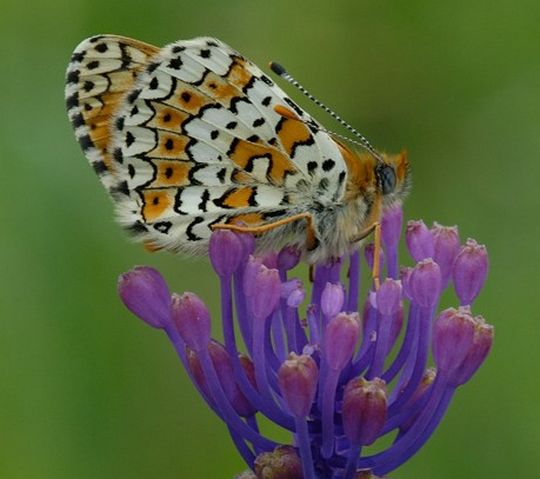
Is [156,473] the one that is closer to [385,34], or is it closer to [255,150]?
[255,150]

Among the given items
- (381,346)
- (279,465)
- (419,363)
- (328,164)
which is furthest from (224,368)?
(328,164)

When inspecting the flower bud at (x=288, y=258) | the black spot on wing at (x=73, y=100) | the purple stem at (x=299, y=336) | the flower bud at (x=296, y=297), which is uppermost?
the black spot on wing at (x=73, y=100)

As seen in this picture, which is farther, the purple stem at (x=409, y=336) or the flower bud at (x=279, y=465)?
the purple stem at (x=409, y=336)

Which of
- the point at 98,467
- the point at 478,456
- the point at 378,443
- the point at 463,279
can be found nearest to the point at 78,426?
the point at 98,467

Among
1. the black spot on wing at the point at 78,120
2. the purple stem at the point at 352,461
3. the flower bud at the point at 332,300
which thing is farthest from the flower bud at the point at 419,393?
the black spot on wing at the point at 78,120

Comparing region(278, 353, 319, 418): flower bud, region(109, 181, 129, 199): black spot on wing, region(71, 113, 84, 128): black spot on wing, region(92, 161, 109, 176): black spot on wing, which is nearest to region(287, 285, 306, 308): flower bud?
region(278, 353, 319, 418): flower bud

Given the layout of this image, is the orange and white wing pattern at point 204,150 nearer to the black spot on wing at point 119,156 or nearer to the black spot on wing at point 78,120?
the black spot on wing at point 119,156

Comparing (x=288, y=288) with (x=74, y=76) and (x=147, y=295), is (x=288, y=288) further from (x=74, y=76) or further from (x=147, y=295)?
(x=74, y=76)
